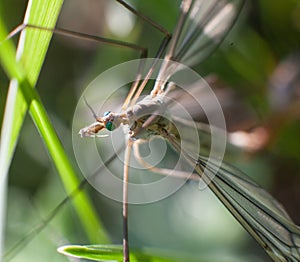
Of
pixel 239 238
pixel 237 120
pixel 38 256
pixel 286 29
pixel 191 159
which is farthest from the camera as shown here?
pixel 286 29

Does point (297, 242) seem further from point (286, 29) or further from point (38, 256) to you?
point (286, 29)

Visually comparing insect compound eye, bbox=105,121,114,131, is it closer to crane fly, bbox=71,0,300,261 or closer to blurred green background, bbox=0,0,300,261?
crane fly, bbox=71,0,300,261

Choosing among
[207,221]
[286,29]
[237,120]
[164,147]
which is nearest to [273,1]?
[286,29]

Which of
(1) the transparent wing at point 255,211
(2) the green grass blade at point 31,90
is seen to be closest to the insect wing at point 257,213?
(1) the transparent wing at point 255,211

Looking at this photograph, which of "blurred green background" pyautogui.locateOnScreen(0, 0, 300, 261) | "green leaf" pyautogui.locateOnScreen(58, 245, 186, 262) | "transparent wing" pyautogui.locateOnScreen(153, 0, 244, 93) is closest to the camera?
"green leaf" pyautogui.locateOnScreen(58, 245, 186, 262)

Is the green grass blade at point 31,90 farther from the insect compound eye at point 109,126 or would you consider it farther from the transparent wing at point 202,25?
the transparent wing at point 202,25

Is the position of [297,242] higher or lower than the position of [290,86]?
Answer: lower

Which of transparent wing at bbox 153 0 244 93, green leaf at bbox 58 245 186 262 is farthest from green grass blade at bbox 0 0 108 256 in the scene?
transparent wing at bbox 153 0 244 93

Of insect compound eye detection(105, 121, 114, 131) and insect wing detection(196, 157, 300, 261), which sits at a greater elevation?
insect compound eye detection(105, 121, 114, 131)
